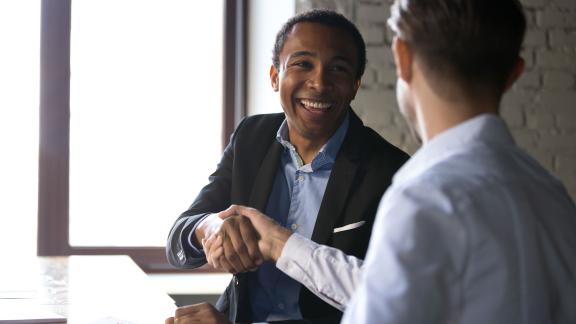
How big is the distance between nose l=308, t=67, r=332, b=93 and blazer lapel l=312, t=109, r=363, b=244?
137 mm

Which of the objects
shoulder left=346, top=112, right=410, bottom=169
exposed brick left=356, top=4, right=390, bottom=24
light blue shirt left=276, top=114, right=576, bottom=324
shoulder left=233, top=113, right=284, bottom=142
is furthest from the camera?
exposed brick left=356, top=4, right=390, bottom=24

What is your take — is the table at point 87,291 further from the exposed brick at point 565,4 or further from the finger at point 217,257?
the exposed brick at point 565,4

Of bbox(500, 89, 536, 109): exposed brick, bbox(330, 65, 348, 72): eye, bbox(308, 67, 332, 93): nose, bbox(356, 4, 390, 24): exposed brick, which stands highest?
bbox(356, 4, 390, 24): exposed brick

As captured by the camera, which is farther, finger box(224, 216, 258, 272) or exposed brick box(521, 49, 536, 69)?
exposed brick box(521, 49, 536, 69)

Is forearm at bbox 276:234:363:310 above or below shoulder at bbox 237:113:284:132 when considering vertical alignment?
below

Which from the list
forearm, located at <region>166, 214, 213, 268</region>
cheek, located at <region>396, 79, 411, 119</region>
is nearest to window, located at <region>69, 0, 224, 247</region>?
forearm, located at <region>166, 214, 213, 268</region>

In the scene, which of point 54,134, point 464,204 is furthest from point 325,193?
point 54,134

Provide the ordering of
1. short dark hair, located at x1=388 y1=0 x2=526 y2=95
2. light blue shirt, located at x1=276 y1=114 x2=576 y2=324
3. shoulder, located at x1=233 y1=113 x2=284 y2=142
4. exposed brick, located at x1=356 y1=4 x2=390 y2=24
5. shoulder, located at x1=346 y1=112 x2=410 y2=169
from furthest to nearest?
exposed brick, located at x1=356 y1=4 x2=390 y2=24
shoulder, located at x1=233 y1=113 x2=284 y2=142
shoulder, located at x1=346 y1=112 x2=410 y2=169
short dark hair, located at x1=388 y1=0 x2=526 y2=95
light blue shirt, located at x1=276 y1=114 x2=576 y2=324

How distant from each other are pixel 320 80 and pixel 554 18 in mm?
1515

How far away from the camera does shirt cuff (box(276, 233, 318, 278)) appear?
1.28 meters

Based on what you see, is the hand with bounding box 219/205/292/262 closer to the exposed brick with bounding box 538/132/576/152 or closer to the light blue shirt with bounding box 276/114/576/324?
the light blue shirt with bounding box 276/114/576/324

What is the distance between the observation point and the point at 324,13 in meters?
1.87

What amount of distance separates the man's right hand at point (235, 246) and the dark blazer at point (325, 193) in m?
0.17

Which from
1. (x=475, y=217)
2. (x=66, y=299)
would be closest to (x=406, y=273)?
(x=475, y=217)
